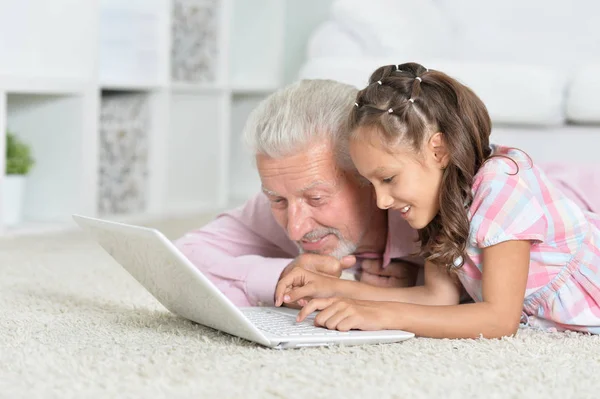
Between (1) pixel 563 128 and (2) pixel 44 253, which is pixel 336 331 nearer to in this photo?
(2) pixel 44 253

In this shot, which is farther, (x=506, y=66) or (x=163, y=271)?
(x=506, y=66)

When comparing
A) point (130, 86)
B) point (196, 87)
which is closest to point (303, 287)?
point (130, 86)

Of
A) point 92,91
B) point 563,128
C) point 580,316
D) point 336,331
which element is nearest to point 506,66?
point 563,128

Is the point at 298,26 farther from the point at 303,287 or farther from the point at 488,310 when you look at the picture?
the point at 488,310

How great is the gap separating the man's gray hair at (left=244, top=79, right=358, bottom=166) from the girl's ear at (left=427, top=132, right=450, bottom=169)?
229mm

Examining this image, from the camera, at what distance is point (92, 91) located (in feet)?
9.29

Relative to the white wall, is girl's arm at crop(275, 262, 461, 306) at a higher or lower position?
lower

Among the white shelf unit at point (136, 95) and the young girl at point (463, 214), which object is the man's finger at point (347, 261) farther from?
the white shelf unit at point (136, 95)

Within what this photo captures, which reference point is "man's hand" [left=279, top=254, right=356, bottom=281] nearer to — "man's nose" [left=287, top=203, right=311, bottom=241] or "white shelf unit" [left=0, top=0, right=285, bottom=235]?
"man's nose" [left=287, top=203, right=311, bottom=241]

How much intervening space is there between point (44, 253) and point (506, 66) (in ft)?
4.39

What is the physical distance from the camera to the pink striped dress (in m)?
1.29

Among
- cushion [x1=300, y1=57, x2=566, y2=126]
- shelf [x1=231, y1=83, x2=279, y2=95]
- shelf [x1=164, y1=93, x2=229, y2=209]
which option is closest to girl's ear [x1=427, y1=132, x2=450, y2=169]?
cushion [x1=300, y1=57, x2=566, y2=126]

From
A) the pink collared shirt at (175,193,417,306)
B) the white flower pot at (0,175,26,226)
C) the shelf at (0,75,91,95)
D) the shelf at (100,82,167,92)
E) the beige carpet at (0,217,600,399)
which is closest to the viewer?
Answer: the beige carpet at (0,217,600,399)

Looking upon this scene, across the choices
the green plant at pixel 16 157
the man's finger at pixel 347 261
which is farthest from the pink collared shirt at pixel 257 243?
the green plant at pixel 16 157
